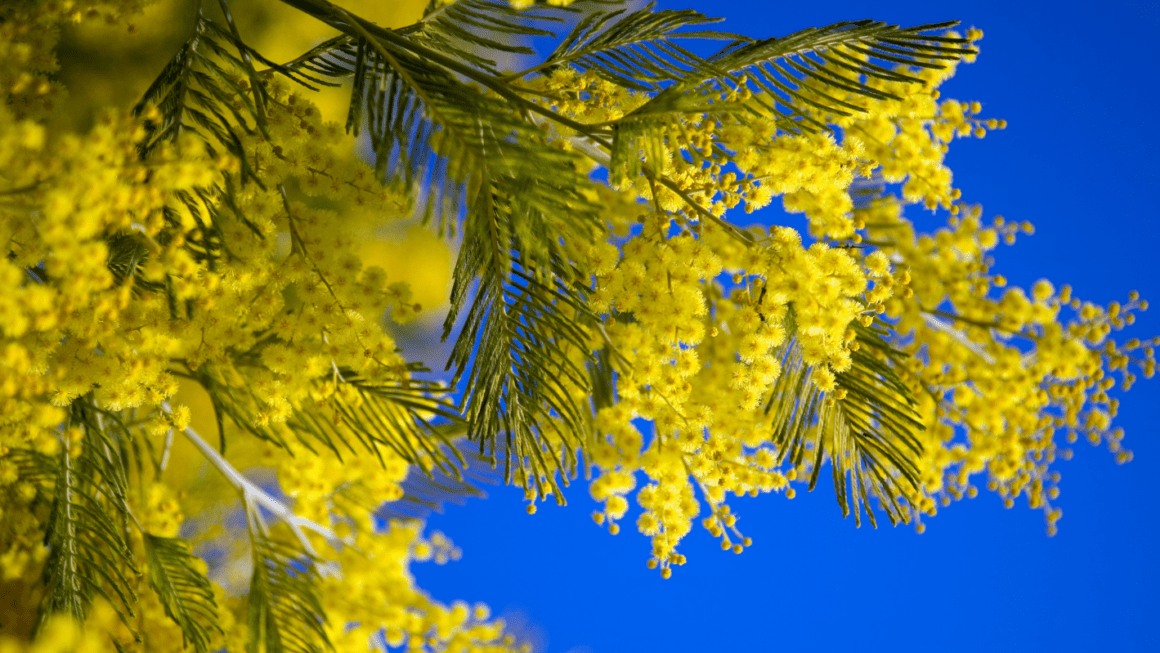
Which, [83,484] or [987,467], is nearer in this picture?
[83,484]

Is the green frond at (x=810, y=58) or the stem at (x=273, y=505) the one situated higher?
the green frond at (x=810, y=58)

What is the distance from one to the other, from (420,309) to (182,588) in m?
0.47

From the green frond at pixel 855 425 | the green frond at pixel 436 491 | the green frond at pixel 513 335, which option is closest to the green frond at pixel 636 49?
the green frond at pixel 513 335

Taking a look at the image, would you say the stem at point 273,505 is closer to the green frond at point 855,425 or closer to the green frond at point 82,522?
the green frond at point 82,522

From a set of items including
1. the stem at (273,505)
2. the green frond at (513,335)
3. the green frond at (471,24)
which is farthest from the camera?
the stem at (273,505)

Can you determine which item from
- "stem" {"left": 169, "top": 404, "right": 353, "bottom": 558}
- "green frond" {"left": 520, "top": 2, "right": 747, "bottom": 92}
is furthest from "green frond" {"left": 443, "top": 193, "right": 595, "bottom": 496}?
"stem" {"left": 169, "top": 404, "right": 353, "bottom": 558}

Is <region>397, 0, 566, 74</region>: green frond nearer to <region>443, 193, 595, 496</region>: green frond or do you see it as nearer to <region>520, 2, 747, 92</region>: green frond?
<region>520, 2, 747, 92</region>: green frond

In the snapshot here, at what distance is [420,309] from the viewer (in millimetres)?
767

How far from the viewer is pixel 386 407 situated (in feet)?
2.73

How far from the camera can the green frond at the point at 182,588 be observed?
2.73 ft

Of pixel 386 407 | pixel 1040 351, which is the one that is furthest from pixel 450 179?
pixel 1040 351

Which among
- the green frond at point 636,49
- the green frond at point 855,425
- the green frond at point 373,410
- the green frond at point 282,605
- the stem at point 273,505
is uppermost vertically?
the green frond at point 636,49

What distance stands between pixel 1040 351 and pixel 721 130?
70 cm

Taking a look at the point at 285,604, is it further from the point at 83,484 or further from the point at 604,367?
the point at 604,367
